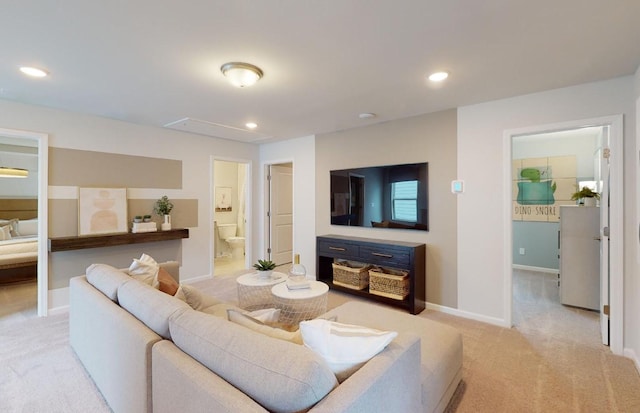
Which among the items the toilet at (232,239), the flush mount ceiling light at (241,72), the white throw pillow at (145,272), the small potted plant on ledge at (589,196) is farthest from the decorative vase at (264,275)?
the small potted plant on ledge at (589,196)

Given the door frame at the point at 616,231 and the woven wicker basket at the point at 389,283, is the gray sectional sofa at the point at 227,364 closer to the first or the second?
the woven wicker basket at the point at 389,283

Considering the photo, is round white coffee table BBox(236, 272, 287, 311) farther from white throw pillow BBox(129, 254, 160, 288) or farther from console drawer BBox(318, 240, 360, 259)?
console drawer BBox(318, 240, 360, 259)

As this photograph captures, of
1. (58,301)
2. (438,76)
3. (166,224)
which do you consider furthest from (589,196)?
(58,301)

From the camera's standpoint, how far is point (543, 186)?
17.5 ft

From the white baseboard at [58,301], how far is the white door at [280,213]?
9.79 feet

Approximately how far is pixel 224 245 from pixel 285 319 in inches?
180

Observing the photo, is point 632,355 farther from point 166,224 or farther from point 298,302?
point 166,224

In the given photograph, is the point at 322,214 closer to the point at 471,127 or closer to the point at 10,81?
the point at 471,127

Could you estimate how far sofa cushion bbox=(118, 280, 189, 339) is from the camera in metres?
1.48

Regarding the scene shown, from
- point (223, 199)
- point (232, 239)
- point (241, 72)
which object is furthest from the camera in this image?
point (223, 199)

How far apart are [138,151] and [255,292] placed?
279 centimetres

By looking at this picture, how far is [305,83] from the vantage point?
2.70 m

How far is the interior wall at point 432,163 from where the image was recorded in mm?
3420

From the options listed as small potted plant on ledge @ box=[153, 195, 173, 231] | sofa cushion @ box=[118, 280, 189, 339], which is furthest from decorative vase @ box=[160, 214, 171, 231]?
sofa cushion @ box=[118, 280, 189, 339]
